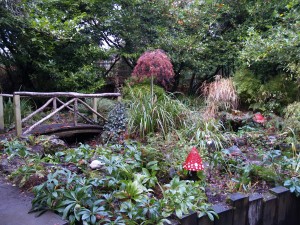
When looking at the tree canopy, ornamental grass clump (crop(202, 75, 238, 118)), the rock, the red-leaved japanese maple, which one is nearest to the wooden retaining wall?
the rock

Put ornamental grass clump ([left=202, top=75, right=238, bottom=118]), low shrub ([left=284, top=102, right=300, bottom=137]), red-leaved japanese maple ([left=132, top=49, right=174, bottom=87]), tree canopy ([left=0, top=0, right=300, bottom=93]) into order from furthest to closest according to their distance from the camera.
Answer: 1. tree canopy ([left=0, top=0, right=300, bottom=93])
2. ornamental grass clump ([left=202, top=75, right=238, bottom=118])
3. red-leaved japanese maple ([left=132, top=49, right=174, bottom=87])
4. low shrub ([left=284, top=102, right=300, bottom=137])

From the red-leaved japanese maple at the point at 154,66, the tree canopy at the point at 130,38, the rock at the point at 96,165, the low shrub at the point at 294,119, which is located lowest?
the rock at the point at 96,165

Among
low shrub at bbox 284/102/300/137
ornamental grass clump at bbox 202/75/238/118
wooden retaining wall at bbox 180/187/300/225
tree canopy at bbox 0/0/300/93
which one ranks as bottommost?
Answer: wooden retaining wall at bbox 180/187/300/225

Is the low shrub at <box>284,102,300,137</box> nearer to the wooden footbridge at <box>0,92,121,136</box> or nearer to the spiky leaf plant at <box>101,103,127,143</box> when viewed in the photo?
the spiky leaf plant at <box>101,103,127,143</box>

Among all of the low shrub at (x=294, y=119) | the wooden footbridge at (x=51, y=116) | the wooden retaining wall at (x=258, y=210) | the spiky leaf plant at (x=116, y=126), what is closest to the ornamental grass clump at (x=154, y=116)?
the spiky leaf plant at (x=116, y=126)

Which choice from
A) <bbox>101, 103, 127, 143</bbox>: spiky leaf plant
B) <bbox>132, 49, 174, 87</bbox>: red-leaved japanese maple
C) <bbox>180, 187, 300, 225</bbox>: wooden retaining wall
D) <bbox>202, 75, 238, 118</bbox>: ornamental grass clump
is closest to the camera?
<bbox>180, 187, 300, 225</bbox>: wooden retaining wall

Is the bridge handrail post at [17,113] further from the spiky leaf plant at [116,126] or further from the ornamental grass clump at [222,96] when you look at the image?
the ornamental grass clump at [222,96]

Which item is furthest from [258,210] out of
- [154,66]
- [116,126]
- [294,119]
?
[116,126]

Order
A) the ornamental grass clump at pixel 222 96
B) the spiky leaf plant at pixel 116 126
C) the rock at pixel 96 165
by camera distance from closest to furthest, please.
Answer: the rock at pixel 96 165 < the spiky leaf plant at pixel 116 126 < the ornamental grass clump at pixel 222 96

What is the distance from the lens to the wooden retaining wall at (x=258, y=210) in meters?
2.28

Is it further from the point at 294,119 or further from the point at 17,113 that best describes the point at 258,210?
the point at 17,113

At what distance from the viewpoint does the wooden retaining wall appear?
7.48 ft

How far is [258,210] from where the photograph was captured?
2518 mm

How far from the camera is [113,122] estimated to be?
18.0ft
